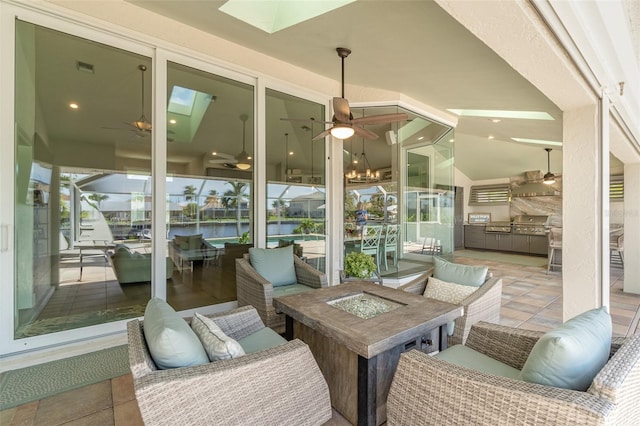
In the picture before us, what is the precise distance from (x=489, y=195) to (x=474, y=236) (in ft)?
4.75

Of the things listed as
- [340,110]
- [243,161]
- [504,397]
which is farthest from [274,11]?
[504,397]

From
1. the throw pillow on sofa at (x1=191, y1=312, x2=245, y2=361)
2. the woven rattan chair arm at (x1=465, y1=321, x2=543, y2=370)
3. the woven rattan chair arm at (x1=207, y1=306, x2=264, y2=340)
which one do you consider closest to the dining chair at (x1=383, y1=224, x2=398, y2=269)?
the woven rattan chair arm at (x1=465, y1=321, x2=543, y2=370)

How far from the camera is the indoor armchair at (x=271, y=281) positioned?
2.57m

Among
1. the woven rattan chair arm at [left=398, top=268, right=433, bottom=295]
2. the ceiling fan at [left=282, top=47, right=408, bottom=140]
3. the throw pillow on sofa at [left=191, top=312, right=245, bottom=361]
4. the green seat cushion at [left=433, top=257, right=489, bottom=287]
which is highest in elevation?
the ceiling fan at [left=282, top=47, right=408, bottom=140]

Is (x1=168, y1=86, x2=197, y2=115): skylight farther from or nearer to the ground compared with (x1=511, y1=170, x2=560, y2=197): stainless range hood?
farther from the ground

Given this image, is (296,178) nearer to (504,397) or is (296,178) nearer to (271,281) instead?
(271,281)

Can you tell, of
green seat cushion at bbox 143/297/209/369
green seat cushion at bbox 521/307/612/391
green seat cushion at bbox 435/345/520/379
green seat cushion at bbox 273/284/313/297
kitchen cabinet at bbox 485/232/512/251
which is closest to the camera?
green seat cushion at bbox 521/307/612/391

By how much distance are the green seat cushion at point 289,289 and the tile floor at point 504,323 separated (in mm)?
1279

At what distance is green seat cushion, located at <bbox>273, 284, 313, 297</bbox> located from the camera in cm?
286

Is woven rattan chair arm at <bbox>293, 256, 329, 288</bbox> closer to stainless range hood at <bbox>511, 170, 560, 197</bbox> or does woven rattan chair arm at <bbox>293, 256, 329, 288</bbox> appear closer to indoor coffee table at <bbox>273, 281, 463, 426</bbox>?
indoor coffee table at <bbox>273, 281, 463, 426</bbox>

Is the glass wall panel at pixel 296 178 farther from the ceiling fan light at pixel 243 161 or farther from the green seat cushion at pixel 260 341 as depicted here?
the green seat cushion at pixel 260 341

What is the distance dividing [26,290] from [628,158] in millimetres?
8253

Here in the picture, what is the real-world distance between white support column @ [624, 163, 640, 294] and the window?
4.11 meters

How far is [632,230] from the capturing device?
4.93 meters
